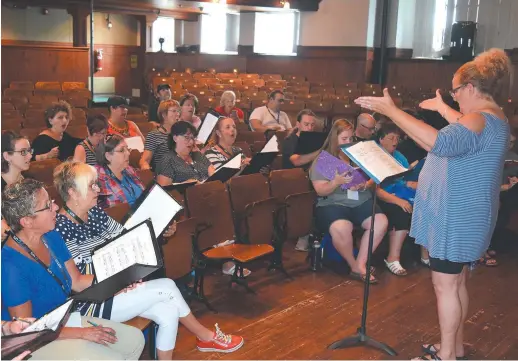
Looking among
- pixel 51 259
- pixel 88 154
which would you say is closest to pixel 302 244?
pixel 88 154

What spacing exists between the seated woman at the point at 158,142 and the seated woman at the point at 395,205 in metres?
1.78

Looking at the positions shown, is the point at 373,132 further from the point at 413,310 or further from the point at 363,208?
the point at 413,310

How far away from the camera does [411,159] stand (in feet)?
17.1

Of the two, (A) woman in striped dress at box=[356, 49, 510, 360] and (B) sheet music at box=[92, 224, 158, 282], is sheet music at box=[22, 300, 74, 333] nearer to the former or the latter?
(B) sheet music at box=[92, 224, 158, 282]

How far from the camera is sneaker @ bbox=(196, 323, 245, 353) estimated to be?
3123 millimetres

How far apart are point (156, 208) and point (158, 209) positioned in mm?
13

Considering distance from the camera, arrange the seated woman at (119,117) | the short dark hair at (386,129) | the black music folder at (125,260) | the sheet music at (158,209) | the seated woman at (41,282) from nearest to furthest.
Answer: the seated woman at (41,282) < the black music folder at (125,260) < the sheet music at (158,209) < the short dark hair at (386,129) < the seated woman at (119,117)

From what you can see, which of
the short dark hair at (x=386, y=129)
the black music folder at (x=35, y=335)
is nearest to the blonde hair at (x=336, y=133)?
the short dark hair at (x=386, y=129)

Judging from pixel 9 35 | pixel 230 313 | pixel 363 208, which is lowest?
pixel 230 313

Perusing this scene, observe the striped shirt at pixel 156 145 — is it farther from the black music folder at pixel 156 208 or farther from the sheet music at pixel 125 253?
the sheet music at pixel 125 253

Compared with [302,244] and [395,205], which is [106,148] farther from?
[395,205]

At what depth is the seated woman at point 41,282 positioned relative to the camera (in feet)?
7.29

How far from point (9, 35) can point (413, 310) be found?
558 inches

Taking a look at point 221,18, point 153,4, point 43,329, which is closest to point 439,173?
point 43,329
